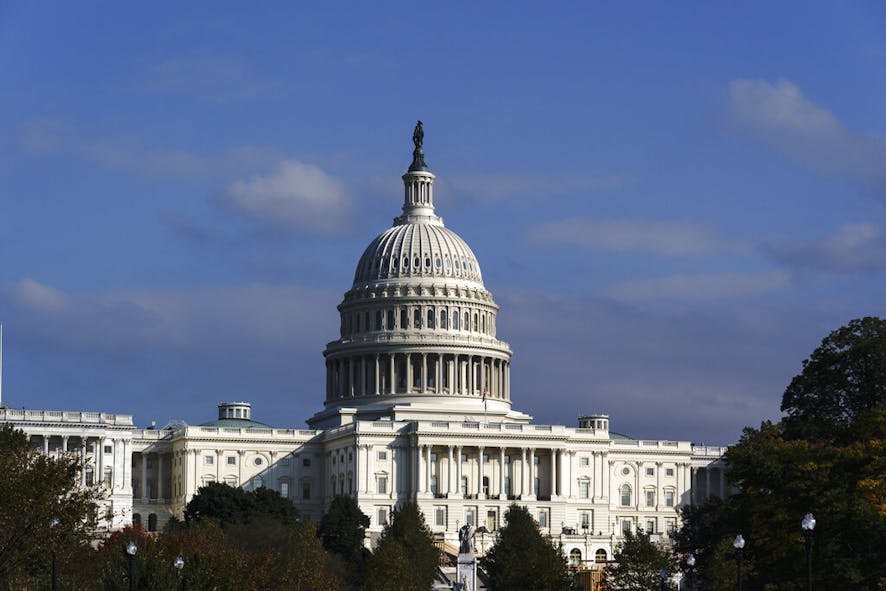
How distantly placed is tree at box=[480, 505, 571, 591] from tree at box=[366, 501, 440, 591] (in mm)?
4465

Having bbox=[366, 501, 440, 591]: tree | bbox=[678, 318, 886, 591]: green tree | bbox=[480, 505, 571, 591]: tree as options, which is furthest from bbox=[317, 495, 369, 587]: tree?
bbox=[678, 318, 886, 591]: green tree

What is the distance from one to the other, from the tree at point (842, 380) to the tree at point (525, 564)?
16.2 metres

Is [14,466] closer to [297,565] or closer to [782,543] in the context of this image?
[297,565]

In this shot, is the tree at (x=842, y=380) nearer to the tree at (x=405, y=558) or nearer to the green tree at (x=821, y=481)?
the green tree at (x=821, y=481)

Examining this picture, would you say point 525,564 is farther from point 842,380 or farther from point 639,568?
point 842,380

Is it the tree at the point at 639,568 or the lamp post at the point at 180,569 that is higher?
the tree at the point at 639,568

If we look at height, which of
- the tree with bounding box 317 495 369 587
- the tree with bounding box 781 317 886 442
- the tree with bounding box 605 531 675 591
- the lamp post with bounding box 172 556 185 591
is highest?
the tree with bounding box 781 317 886 442

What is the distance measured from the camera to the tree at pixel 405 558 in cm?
13425

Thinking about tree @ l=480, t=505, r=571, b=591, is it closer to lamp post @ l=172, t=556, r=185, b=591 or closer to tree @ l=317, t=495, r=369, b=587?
tree @ l=317, t=495, r=369, b=587

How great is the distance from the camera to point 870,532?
113250 mm

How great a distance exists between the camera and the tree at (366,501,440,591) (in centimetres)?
13425

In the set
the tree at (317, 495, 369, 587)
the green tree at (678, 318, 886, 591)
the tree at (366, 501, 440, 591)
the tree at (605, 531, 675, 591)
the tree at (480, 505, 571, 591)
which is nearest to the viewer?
the green tree at (678, 318, 886, 591)

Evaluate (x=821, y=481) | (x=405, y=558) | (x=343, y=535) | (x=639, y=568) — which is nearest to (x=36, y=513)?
(x=821, y=481)

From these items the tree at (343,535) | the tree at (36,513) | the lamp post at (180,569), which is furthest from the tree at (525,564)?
the tree at (36,513)
